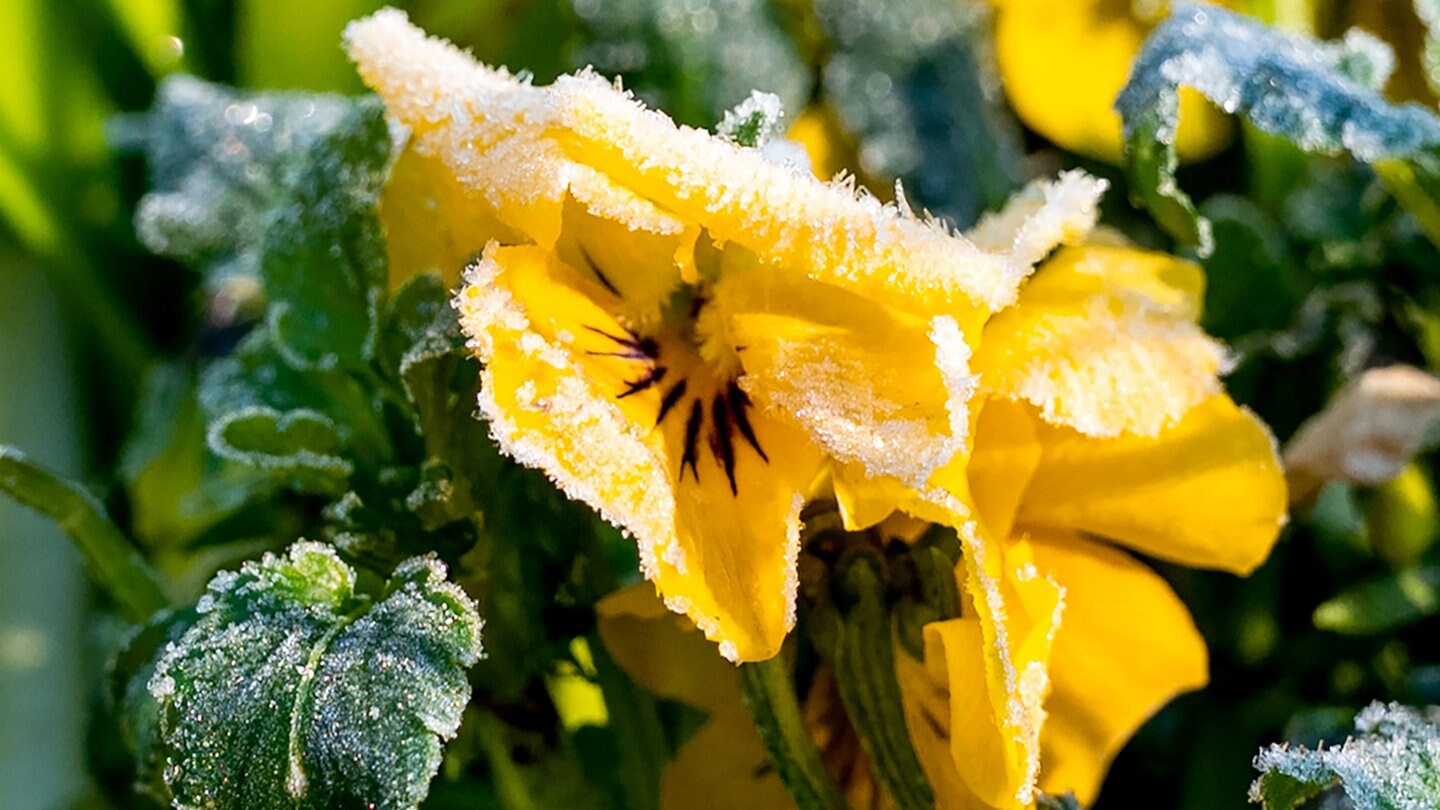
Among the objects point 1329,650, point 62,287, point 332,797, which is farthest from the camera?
point 62,287

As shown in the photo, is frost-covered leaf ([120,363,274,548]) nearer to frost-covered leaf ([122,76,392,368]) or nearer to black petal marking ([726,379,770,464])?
frost-covered leaf ([122,76,392,368])

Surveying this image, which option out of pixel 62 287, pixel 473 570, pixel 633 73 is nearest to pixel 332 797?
pixel 473 570

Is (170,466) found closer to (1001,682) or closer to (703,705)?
(703,705)

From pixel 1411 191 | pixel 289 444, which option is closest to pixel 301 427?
pixel 289 444

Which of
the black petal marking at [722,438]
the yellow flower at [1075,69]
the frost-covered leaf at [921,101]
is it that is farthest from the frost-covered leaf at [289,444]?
the yellow flower at [1075,69]

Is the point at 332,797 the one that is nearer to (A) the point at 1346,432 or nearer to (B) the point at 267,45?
(A) the point at 1346,432

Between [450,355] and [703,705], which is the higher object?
[450,355]

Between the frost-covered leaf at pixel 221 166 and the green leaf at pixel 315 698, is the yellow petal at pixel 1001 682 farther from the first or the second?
the frost-covered leaf at pixel 221 166
